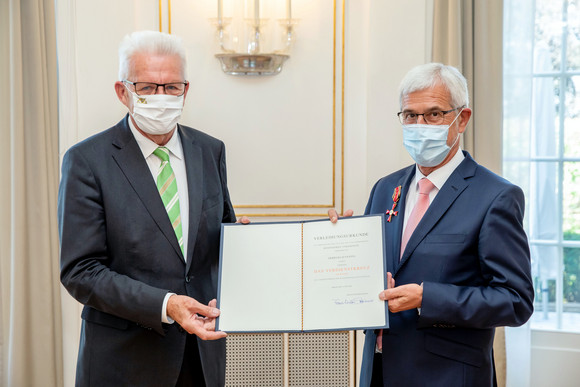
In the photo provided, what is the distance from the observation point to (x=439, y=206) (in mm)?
1903

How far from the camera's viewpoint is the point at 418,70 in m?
2.01

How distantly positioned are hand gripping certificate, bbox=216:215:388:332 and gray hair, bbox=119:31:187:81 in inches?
24.4

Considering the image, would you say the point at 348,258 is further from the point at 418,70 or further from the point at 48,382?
the point at 48,382

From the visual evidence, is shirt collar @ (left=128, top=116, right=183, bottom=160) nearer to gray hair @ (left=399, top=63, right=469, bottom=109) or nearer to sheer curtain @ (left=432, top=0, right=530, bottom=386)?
gray hair @ (left=399, top=63, right=469, bottom=109)

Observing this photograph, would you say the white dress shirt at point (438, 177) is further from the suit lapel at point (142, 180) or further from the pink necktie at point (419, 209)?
the suit lapel at point (142, 180)

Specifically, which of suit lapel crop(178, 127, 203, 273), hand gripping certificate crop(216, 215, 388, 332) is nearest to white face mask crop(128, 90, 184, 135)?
suit lapel crop(178, 127, 203, 273)

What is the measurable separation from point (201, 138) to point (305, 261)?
0.63 m

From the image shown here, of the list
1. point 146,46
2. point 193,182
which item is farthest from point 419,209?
point 146,46

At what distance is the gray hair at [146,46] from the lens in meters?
1.97

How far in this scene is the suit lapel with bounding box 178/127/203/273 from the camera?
6.57 ft

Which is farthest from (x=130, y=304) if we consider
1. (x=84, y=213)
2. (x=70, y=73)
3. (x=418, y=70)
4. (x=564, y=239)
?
(x=564, y=239)

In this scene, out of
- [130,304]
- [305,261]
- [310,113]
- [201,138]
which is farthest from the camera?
[310,113]

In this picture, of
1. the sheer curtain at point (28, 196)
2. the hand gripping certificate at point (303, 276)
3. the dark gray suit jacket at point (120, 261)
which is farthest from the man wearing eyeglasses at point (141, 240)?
the sheer curtain at point (28, 196)

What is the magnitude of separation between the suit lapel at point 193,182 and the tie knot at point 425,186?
2.48 ft
